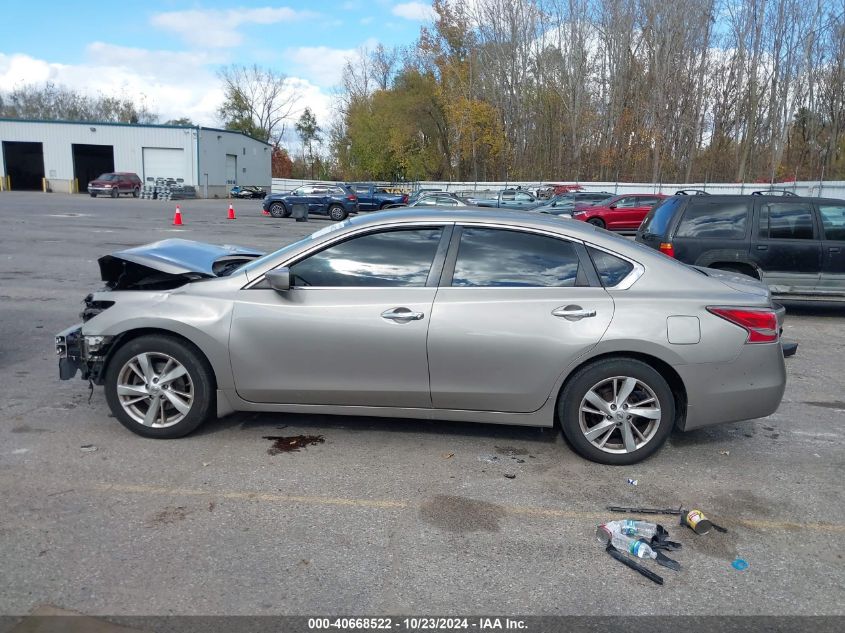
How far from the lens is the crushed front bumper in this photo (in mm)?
4707

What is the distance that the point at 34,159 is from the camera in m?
58.0

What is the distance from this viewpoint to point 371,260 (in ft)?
15.1

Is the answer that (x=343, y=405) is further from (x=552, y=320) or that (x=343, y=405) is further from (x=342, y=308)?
(x=552, y=320)

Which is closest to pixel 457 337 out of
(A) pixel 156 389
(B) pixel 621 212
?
(A) pixel 156 389

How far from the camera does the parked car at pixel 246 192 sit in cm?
5644

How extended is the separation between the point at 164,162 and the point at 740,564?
5721cm

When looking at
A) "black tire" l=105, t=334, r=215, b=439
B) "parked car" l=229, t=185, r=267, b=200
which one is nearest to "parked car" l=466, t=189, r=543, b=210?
"parked car" l=229, t=185, r=267, b=200

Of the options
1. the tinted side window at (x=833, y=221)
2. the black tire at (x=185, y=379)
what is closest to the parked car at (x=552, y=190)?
the tinted side window at (x=833, y=221)

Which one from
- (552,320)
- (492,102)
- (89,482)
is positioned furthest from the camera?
(492,102)

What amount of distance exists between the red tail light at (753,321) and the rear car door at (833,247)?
6.01 m

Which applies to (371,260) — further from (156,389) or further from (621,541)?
(621,541)

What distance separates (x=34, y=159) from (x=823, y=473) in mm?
66261

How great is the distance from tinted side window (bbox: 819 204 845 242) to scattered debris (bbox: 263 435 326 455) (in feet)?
26.9

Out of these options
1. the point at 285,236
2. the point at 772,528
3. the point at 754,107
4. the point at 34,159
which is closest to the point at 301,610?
the point at 772,528
